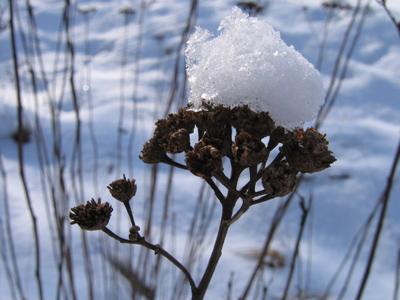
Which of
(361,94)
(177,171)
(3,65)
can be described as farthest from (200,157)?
(3,65)

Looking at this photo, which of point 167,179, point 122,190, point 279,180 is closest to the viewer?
point 279,180

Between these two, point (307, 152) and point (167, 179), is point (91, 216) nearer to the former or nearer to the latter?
point (307, 152)

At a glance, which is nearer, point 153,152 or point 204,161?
point 204,161

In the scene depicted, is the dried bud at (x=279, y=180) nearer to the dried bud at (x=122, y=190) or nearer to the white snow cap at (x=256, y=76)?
the white snow cap at (x=256, y=76)

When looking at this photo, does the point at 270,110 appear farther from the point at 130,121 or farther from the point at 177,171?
the point at 130,121

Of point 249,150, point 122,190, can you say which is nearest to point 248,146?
point 249,150

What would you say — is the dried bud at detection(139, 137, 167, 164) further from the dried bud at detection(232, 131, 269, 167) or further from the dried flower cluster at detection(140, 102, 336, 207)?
the dried bud at detection(232, 131, 269, 167)
